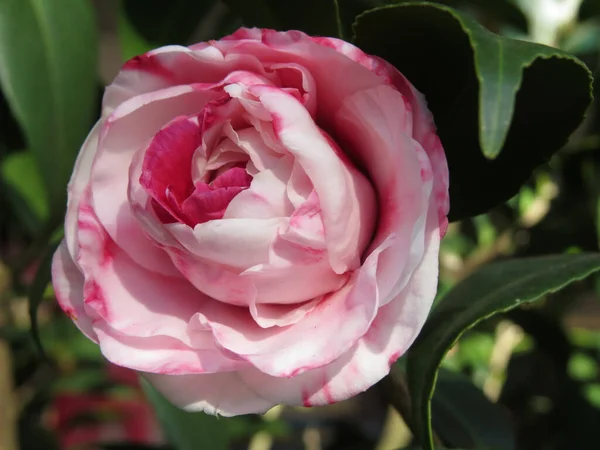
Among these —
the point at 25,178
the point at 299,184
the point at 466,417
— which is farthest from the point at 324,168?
the point at 25,178

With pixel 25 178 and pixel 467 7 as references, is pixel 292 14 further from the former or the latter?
pixel 25 178

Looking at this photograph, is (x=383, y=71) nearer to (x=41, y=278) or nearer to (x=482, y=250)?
(x=41, y=278)

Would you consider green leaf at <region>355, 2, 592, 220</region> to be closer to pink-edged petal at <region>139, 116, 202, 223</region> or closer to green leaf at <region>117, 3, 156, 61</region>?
pink-edged petal at <region>139, 116, 202, 223</region>

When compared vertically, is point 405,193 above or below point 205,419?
above

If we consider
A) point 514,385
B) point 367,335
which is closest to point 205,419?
point 367,335

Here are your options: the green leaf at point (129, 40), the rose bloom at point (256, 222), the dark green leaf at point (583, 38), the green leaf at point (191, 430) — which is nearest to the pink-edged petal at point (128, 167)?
the rose bloom at point (256, 222)

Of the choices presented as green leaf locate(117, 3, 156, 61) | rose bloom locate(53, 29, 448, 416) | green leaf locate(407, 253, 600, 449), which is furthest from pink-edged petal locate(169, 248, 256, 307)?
green leaf locate(117, 3, 156, 61)
